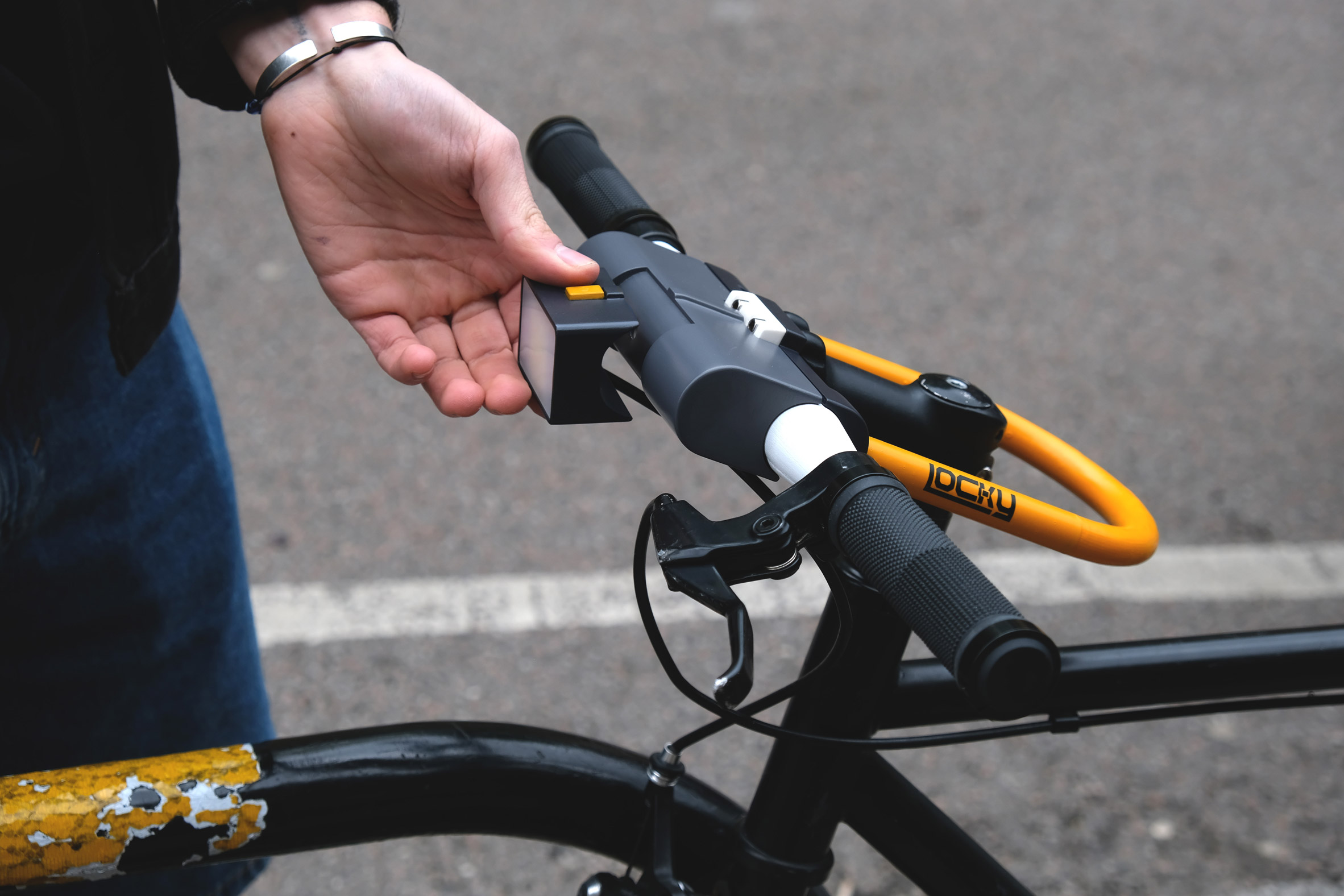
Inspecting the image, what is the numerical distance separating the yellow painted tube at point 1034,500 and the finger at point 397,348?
0.33 meters

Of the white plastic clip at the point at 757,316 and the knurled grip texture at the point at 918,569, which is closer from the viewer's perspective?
the knurled grip texture at the point at 918,569

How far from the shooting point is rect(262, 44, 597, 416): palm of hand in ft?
3.09

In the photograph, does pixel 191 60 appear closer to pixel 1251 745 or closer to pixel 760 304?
pixel 760 304

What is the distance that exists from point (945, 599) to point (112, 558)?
2.62 ft

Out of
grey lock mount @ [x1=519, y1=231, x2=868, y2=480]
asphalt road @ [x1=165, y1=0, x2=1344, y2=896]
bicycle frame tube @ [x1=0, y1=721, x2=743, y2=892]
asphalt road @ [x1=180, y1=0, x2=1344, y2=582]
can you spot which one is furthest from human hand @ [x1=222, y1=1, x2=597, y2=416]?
asphalt road @ [x1=180, y1=0, x2=1344, y2=582]

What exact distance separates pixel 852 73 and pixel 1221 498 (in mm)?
2201

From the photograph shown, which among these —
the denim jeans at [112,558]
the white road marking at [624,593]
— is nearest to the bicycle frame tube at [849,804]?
the denim jeans at [112,558]

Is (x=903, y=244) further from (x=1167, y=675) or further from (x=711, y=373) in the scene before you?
(x=711, y=373)

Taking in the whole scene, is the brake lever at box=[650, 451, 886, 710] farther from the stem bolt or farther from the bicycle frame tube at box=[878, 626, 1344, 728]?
the bicycle frame tube at box=[878, 626, 1344, 728]

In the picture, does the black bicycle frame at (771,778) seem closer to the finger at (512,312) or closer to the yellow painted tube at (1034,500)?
the yellow painted tube at (1034,500)

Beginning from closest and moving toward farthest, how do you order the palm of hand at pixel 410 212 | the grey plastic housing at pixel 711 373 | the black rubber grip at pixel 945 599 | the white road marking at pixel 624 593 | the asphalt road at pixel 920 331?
the black rubber grip at pixel 945 599 → the grey plastic housing at pixel 711 373 → the palm of hand at pixel 410 212 → the asphalt road at pixel 920 331 → the white road marking at pixel 624 593

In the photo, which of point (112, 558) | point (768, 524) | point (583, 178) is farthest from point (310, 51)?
point (768, 524)

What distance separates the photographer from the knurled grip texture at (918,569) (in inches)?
24.3

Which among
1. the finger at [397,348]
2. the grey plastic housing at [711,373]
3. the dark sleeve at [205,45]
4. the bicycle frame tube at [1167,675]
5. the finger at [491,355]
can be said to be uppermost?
the dark sleeve at [205,45]
